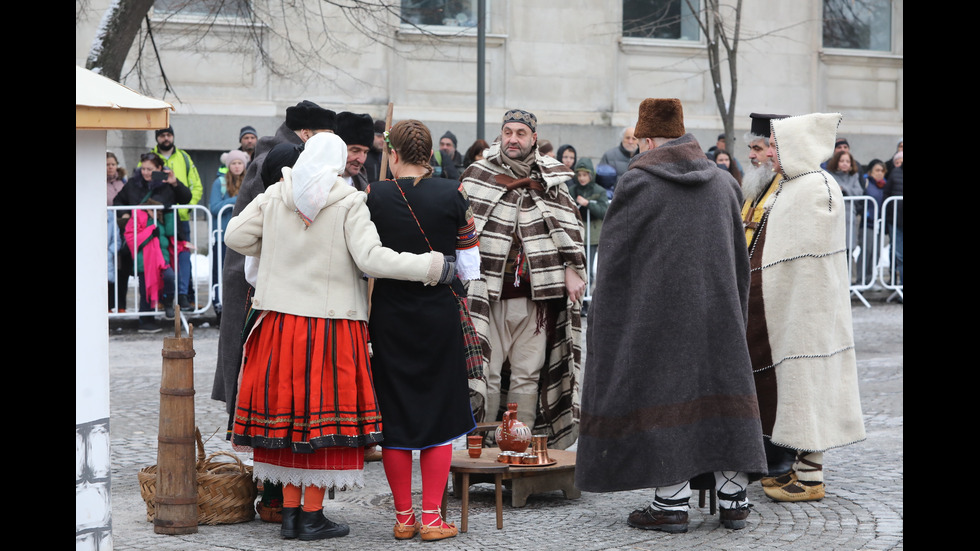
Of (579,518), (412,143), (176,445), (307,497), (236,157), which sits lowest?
(579,518)

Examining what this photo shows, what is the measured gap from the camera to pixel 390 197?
529 centimetres

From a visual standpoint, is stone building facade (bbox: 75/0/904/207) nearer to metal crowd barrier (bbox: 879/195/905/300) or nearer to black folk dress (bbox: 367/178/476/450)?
metal crowd barrier (bbox: 879/195/905/300)

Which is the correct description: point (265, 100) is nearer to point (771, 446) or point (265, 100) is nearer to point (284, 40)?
point (284, 40)

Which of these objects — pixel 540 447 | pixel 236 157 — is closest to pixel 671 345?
pixel 540 447

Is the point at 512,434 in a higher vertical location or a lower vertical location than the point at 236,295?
lower

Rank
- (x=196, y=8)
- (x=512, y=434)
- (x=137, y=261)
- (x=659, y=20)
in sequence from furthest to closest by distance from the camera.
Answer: (x=659, y=20) < (x=196, y=8) < (x=137, y=261) < (x=512, y=434)

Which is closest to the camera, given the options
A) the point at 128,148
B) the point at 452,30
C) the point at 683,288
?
the point at 683,288

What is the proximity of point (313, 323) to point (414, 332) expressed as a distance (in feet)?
1.44

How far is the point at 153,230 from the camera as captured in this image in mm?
12250

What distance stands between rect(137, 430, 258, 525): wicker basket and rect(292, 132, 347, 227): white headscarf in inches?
47.0

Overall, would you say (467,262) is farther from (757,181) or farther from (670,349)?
(757,181)
